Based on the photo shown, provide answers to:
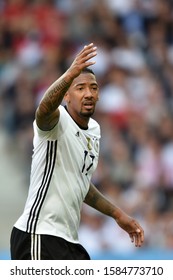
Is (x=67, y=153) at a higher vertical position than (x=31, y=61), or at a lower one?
lower

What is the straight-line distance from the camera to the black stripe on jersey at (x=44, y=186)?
6.21 metres

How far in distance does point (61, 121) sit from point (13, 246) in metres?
0.90

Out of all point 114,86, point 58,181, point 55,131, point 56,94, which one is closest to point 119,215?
point 58,181

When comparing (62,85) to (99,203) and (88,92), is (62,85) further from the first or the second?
(99,203)

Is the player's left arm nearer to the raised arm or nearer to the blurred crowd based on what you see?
the raised arm

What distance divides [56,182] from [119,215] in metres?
0.82

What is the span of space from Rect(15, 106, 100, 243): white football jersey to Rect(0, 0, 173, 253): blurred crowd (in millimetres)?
4476

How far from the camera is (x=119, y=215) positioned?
687cm

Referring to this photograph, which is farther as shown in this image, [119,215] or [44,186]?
[119,215]

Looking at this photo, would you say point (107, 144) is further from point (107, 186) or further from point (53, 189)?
point (53, 189)

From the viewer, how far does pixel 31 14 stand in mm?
13000

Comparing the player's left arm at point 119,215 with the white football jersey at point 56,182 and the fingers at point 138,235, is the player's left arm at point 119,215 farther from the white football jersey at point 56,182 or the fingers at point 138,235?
the white football jersey at point 56,182
